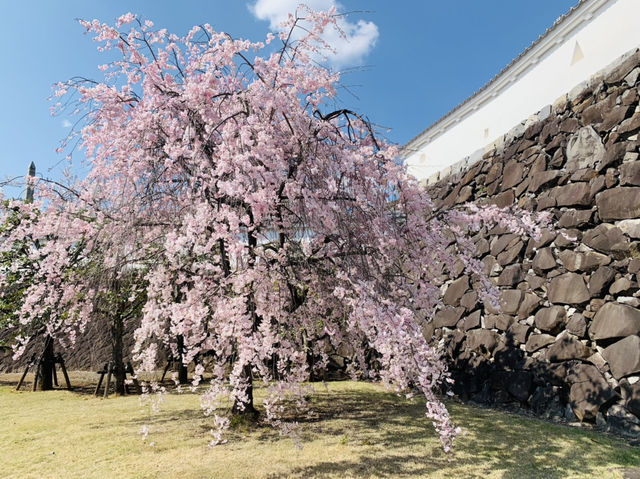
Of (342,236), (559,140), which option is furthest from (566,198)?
(342,236)

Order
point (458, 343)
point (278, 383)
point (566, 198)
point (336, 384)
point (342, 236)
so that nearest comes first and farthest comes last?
point (342, 236) < point (278, 383) < point (566, 198) < point (458, 343) < point (336, 384)

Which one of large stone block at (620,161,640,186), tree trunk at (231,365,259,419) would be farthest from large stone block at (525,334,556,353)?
tree trunk at (231,365,259,419)

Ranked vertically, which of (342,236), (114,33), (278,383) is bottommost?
(278,383)

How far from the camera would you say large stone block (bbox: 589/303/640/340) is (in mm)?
5828

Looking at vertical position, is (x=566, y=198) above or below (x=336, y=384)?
above

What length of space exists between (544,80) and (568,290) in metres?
4.30

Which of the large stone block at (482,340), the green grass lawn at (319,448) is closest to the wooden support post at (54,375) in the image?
the green grass lawn at (319,448)

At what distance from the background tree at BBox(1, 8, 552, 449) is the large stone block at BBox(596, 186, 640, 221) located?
1896 mm

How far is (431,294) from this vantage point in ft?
19.6

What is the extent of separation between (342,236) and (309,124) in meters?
1.35

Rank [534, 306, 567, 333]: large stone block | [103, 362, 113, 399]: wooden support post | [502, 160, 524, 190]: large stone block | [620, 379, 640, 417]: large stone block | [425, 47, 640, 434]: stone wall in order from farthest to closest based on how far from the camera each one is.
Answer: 1. [103, 362, 113, 399]: wooden support post
2. [502, 160, 524, 190]: large stone block
3. [534, 306, 567, 333]: large stone block
4. [425, 47, 640, 434]: stone wall
5. [620, 379, 640, 417]: large stone block

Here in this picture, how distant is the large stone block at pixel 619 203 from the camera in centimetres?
631

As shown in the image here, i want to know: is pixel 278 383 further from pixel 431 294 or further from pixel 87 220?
pixel 87 220

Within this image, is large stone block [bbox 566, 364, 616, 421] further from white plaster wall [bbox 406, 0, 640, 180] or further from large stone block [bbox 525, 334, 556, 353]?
white plaster wall [bbox 406, 0, 640, 180]
